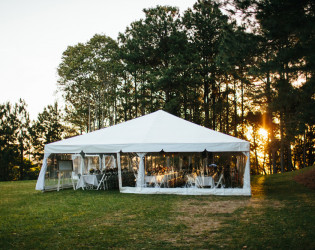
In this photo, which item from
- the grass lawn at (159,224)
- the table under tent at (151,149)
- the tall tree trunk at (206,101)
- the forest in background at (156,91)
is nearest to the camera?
the grass lawn at (159,224)

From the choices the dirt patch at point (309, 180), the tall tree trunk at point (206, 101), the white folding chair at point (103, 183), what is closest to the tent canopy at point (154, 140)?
the white folding chair at point (103, 183)

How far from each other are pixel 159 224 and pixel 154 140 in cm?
533

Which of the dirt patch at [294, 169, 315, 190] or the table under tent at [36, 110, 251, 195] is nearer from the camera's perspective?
the table under tent at [36, 110, 251, 195]

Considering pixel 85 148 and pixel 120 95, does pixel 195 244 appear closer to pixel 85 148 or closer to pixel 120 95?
pixel 85 148

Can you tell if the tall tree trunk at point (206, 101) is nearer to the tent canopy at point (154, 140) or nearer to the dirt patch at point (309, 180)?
the dirt patch at point (309, 180)

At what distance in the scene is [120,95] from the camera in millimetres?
22953

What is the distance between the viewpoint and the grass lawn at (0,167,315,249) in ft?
15.1

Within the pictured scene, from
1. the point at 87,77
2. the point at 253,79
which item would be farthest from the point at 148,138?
the point at 87,77

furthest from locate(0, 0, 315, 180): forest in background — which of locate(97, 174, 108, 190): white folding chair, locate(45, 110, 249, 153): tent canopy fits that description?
locate(97, 174, 108, 190): white folding chair

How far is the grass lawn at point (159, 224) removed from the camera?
4605 millimetres

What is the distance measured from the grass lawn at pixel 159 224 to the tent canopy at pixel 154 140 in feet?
6.77

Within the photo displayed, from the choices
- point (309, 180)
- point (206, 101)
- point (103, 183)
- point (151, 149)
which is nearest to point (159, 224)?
point (151, 149)

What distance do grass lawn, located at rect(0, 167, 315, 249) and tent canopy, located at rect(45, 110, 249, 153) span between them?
2063 mm

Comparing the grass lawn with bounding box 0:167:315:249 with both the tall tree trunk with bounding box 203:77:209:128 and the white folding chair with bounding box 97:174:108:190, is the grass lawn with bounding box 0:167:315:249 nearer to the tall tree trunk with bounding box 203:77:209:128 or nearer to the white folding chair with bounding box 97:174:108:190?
the white folding chair with bounding box 97:174:108:190
